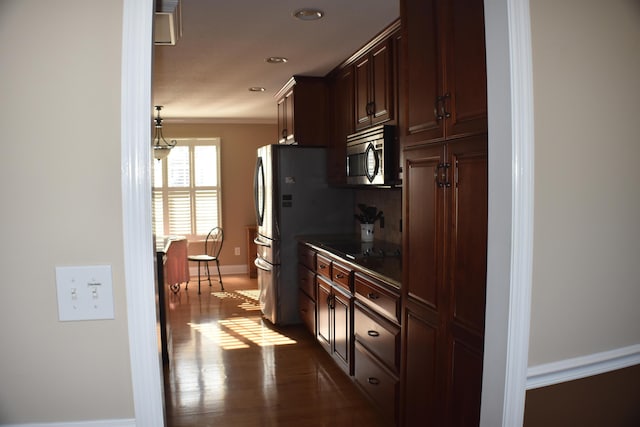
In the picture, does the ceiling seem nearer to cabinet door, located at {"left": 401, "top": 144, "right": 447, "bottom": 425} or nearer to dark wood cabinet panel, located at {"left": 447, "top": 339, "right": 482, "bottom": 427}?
cabinet door, located at {"left": 401, "top": 144, "right": 447, "bottom": 425}

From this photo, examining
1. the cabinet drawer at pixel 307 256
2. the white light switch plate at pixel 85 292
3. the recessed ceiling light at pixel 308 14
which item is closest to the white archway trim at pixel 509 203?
the white light switch plate at pixel 85 292

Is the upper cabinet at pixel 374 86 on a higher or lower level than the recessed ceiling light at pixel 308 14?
lower

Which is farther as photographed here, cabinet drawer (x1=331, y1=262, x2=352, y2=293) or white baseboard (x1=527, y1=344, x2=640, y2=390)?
cabinet drawer (x1=331, y1=262, x2=352, y2=293)

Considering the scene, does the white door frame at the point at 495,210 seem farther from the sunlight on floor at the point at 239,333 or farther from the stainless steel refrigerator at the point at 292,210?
the stainless steel refrigerator at the point at 292,210

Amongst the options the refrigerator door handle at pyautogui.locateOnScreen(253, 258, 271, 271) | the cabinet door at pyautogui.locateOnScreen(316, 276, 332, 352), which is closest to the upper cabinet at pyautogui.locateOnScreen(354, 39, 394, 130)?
the cabinet door at pyautogui.locateOnScreen(316, 276, 332, 352)

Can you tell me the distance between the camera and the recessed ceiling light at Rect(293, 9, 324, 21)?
2.71 metres

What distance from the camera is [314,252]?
4074 mm

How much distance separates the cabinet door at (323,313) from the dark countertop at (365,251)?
29 centimetres

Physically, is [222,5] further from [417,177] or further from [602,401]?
[602,401]

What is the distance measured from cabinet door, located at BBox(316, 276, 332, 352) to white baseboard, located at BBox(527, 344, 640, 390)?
2291 mm

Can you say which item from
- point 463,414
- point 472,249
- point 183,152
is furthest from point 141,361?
point 183,152

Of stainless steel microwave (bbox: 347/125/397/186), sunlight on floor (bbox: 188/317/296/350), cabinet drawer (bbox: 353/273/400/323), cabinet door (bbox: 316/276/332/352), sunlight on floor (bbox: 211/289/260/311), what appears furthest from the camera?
sunlight on floor (bbox: 211/289/260/311)

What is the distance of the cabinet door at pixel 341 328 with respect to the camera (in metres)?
3.17

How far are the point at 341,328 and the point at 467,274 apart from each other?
183cm
